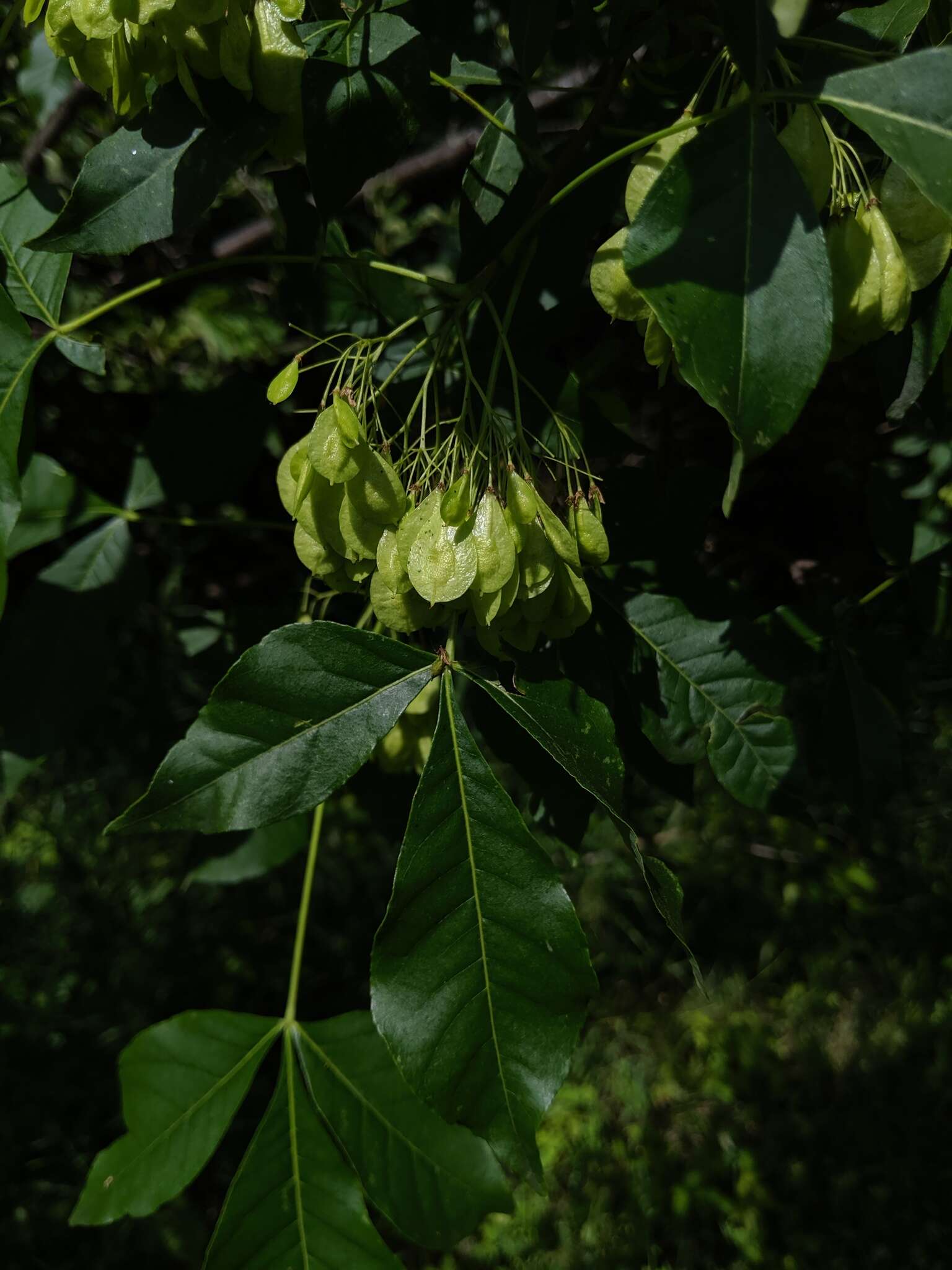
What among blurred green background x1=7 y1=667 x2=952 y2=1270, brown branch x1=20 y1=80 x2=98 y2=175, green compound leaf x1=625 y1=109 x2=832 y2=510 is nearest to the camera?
green compound leaf x1=625 y1=109 x2=832 y2=510

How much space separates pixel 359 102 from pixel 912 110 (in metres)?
0.41

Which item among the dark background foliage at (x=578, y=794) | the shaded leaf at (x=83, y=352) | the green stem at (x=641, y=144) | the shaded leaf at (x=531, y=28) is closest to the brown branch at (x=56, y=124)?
A: the dark background foliage at (x=578, y=794)

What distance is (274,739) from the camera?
2.64ft

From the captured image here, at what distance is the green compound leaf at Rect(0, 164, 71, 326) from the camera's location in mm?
1041

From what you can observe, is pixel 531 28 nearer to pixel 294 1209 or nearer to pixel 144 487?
pixel 144 487

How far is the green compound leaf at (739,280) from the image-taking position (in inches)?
22.7

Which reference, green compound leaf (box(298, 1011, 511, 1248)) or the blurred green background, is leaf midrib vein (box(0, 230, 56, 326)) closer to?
green compound leaf (box(298, 1011, 511, 1248))

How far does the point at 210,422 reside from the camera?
1343 millimetres

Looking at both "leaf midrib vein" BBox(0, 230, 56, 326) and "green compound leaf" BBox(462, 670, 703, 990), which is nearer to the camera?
"green compound leaf" BBox(462, 670, 703, 990)

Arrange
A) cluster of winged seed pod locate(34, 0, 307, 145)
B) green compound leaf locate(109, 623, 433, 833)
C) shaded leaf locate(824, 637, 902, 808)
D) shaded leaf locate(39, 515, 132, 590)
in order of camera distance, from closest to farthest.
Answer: cluster of winged seed pod locate(34, 0, 307, 145) → green compound leaf locate(109, 623, 433, 833) → shaded leaf locate(824, 637, 902, 808) → shaded leaf locate(39, 515, 132, 590)

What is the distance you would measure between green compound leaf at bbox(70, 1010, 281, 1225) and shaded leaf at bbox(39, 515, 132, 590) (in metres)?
0.59

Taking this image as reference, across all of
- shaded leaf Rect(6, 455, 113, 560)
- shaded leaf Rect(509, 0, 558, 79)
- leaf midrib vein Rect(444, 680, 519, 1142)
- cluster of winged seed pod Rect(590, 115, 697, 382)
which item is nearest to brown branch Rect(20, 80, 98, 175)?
shaded leaf Rect(6, 455, 113, 560)

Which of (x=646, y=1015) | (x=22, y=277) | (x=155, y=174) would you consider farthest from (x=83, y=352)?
(x=646, y=1015)

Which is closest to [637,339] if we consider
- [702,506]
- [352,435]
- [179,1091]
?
[702,506]
